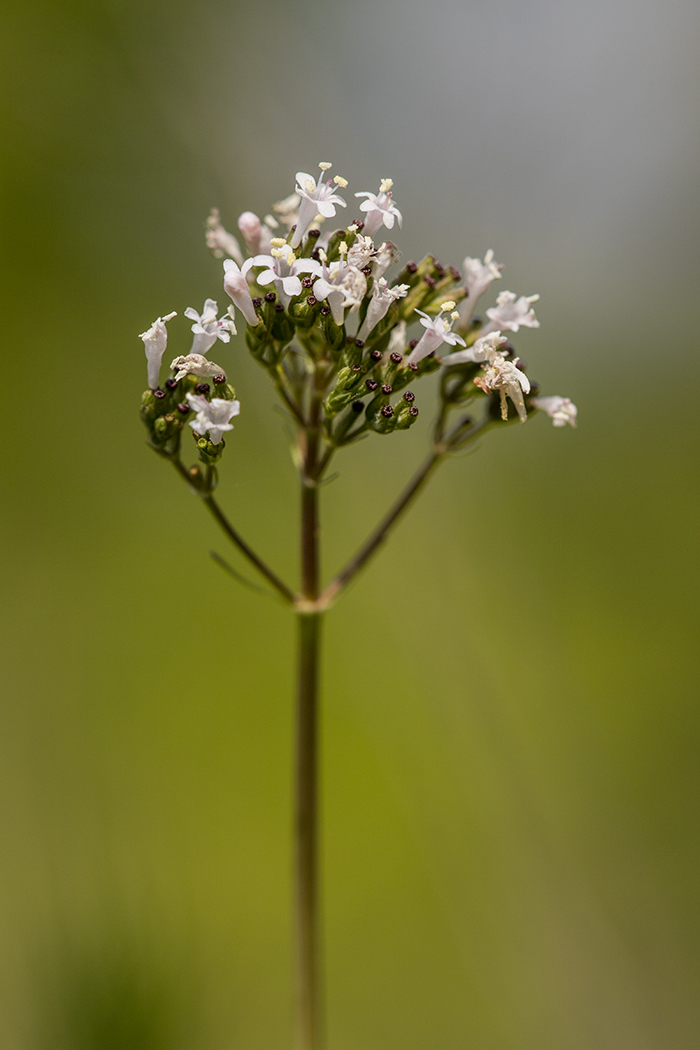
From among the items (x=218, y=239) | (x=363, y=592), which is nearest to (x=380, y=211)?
(x=218, y=239)

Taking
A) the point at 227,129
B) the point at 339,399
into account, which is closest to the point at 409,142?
the point at 227,129

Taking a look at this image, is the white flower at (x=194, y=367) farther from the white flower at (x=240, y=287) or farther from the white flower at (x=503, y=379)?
the white flower at (x=503, y=379)

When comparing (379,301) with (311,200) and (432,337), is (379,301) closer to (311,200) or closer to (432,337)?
(432,337)

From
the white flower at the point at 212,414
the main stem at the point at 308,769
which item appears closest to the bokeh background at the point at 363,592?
the main stem at the point at 308,769

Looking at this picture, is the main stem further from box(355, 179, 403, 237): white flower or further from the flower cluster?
box(355, 179, 403, 237): white flower

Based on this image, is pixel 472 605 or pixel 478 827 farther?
pixel 472 605

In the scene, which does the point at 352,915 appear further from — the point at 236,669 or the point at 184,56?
the point at 184,56
